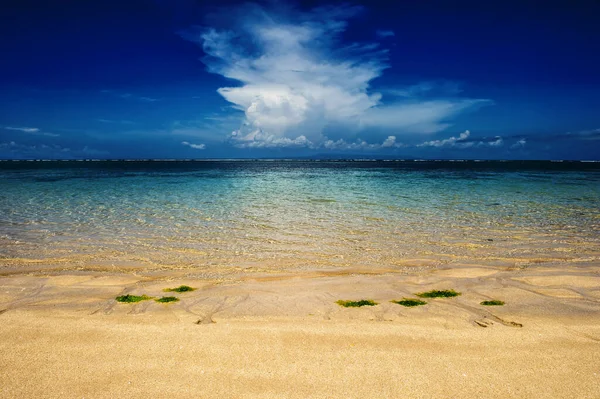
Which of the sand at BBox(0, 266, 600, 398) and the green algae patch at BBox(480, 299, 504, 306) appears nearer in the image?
the sand at BBox(0, 266, 600, 398)

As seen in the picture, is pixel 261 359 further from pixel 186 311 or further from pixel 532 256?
pixel 532 256

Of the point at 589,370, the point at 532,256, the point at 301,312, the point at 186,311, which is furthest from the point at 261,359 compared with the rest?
the point at 532,256

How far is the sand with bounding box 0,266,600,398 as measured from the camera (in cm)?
425

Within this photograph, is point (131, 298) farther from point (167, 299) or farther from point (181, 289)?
point (181, 289)

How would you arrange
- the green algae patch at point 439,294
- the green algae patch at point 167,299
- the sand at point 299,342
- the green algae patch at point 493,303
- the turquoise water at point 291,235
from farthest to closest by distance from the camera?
1. the turquoise water at point 291,235
2. the green algae patch at point 439,294
3. the green algae patch at point 167,299
4. the green algae patch at point 493,303
5. the sand at point 299,342

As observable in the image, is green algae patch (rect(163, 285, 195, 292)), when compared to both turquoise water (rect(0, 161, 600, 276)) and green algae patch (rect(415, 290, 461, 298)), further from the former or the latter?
green algae patch (rect(415, 290, 461, 298))

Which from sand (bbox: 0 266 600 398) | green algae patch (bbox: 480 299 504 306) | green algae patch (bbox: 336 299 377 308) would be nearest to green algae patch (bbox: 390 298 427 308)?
sand (bbox: 0 266 600 398)

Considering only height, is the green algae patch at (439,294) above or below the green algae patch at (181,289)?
above

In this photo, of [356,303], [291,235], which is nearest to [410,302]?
[356,303]

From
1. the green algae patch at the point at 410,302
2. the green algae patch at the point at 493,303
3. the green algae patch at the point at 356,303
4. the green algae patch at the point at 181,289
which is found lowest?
the green algae patch at the point at 181,289

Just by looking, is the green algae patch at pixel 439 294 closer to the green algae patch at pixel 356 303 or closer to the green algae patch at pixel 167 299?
the green algae patch at pixel 356 303

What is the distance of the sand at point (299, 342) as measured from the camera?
4.25m

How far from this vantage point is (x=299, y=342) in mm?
5352

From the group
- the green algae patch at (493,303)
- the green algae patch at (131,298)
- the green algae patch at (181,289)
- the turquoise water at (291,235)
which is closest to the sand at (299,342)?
the green algae patch at (493,303)
